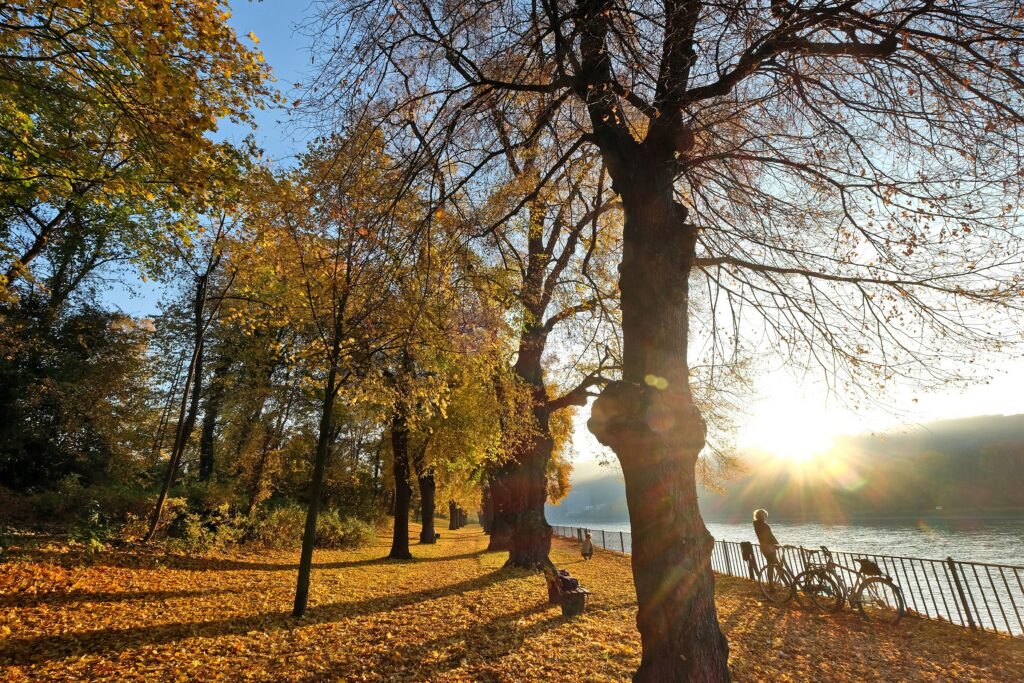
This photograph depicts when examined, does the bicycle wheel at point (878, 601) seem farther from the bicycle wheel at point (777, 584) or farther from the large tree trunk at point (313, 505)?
the large tree trunk at point (313, 505)

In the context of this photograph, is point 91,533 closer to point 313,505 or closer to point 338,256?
point 313,505

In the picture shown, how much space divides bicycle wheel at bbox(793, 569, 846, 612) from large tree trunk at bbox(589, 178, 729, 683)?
267 inches

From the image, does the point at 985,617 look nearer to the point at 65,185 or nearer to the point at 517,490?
the point at 517,490

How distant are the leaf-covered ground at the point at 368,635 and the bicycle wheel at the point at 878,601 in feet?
0.80

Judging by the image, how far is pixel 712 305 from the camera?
6973mm

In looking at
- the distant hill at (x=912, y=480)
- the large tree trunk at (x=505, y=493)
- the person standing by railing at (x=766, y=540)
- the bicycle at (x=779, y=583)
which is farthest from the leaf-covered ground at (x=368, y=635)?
the distant hill at (x=912, y=480)

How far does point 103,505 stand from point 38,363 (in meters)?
7.85

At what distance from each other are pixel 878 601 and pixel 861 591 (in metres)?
0.27

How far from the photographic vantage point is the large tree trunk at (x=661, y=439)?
3574 mm

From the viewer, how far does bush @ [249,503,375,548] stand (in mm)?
14984

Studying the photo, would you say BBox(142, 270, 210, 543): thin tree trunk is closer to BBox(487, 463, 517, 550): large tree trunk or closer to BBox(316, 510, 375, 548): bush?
BBox(316, 510, 375, 548): bush

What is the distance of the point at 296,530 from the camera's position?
52.3ft

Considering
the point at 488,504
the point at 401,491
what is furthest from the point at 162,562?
the point at 488,504

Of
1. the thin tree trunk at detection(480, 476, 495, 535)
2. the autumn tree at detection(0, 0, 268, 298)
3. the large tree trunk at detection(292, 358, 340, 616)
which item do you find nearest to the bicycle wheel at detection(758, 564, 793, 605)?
the thin tree trunk at detection(480, 476, 495, 535)
